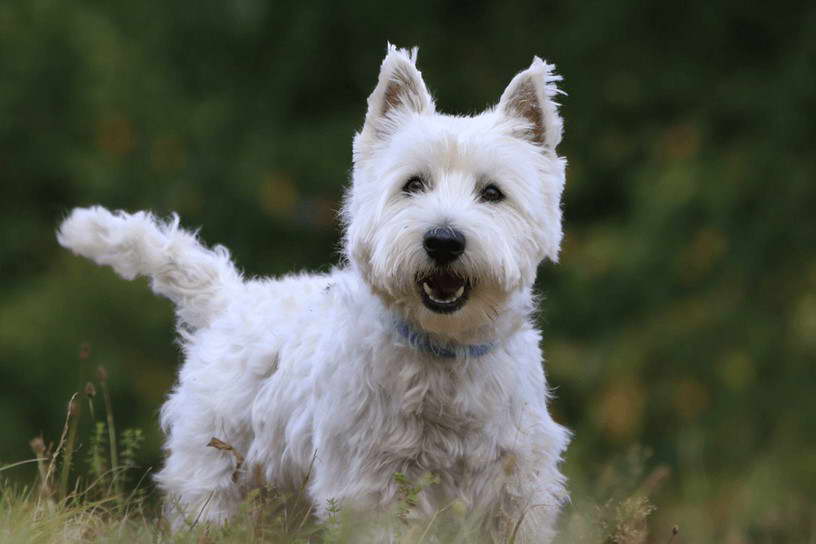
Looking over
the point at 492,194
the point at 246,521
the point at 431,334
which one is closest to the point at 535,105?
the point at 492,194

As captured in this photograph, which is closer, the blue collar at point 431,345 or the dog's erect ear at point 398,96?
the blue collar at point 431,345

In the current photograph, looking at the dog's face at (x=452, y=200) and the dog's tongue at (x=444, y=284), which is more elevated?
the dog's face at (x=452, y=200)

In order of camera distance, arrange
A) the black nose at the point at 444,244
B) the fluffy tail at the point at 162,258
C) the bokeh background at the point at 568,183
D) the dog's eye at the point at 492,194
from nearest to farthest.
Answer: the black nose at the point at 444,244, the dog's eye at the point at 492,194, the fluffy tail at the point at 162,258, the bokeh background at the point at 568,183

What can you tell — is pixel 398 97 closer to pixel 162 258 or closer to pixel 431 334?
pixel 431 334

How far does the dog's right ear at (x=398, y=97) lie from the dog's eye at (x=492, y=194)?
503 millimetres

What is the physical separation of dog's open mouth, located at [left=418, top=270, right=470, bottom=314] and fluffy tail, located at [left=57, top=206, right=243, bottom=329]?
1.81m

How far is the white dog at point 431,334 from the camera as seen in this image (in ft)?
17.4

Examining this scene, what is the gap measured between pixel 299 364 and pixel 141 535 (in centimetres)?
104

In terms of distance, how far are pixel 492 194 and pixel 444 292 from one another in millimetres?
450

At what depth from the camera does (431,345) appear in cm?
551

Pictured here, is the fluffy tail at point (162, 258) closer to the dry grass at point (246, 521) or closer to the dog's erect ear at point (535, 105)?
the dry grass at point (246, 521)

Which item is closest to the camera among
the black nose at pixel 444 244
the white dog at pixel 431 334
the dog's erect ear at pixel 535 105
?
the black nose at pixel 444 244

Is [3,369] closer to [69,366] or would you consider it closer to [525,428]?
[69,366]

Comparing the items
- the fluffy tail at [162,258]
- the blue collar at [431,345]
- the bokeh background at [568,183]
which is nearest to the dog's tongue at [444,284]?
the blue collar at [431,345]
